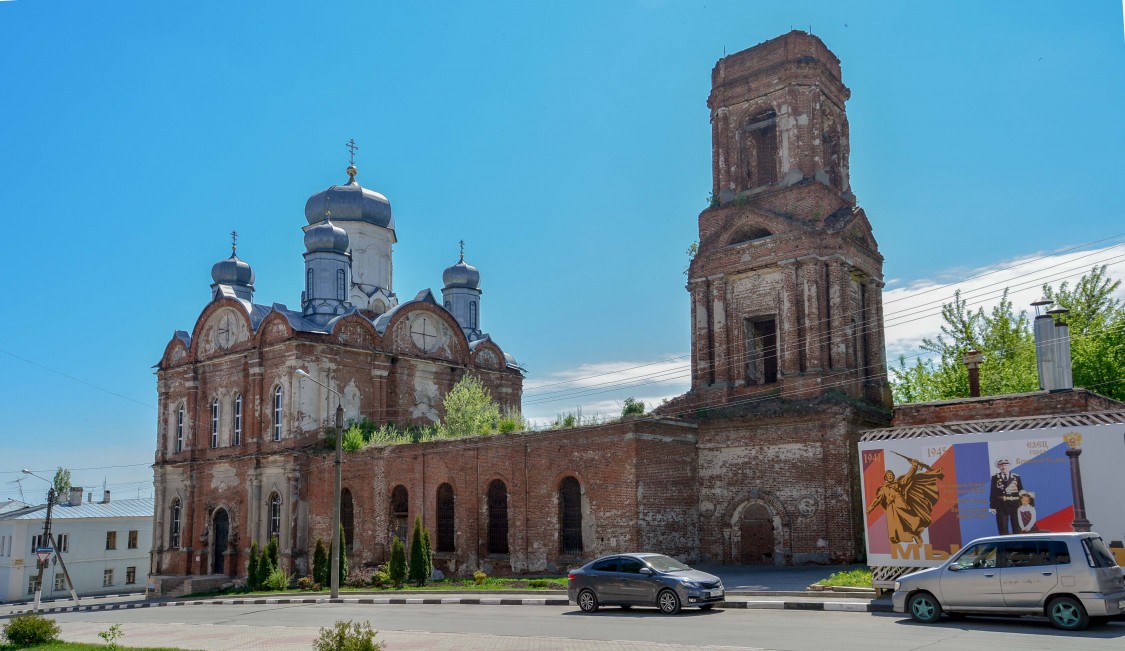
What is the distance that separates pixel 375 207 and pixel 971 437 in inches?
1329

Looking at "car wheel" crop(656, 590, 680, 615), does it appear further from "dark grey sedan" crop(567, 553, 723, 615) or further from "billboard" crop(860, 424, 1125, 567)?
"billboard" crop(860, 424, 1125, 567)

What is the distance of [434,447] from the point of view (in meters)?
32.1

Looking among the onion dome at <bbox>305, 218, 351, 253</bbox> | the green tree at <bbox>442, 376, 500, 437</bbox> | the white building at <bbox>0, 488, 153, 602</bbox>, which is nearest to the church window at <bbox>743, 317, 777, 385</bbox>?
the green tree at <bbox>442, 376, 500, 437</bbox>

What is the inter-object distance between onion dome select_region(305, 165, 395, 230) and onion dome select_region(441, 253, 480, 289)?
14.9 ft

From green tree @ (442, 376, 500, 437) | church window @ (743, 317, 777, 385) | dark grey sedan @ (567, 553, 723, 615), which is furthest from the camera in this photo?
green tree @ (442, 376, 500, 437)

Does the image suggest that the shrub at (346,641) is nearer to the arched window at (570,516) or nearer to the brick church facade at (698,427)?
the brick church facade at (698,427)

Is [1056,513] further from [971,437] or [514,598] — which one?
[514,598]

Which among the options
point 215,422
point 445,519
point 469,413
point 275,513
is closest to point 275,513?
point 275,513

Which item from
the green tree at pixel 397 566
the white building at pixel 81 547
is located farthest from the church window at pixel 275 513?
the white building at pixel 81 547

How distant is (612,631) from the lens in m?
14.5

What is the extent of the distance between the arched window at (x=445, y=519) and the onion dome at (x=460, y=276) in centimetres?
1830

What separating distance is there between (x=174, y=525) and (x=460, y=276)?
17.8m

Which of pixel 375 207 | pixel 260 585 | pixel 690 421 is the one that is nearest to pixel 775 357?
pixel 690 421

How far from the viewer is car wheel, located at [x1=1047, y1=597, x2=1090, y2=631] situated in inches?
493
